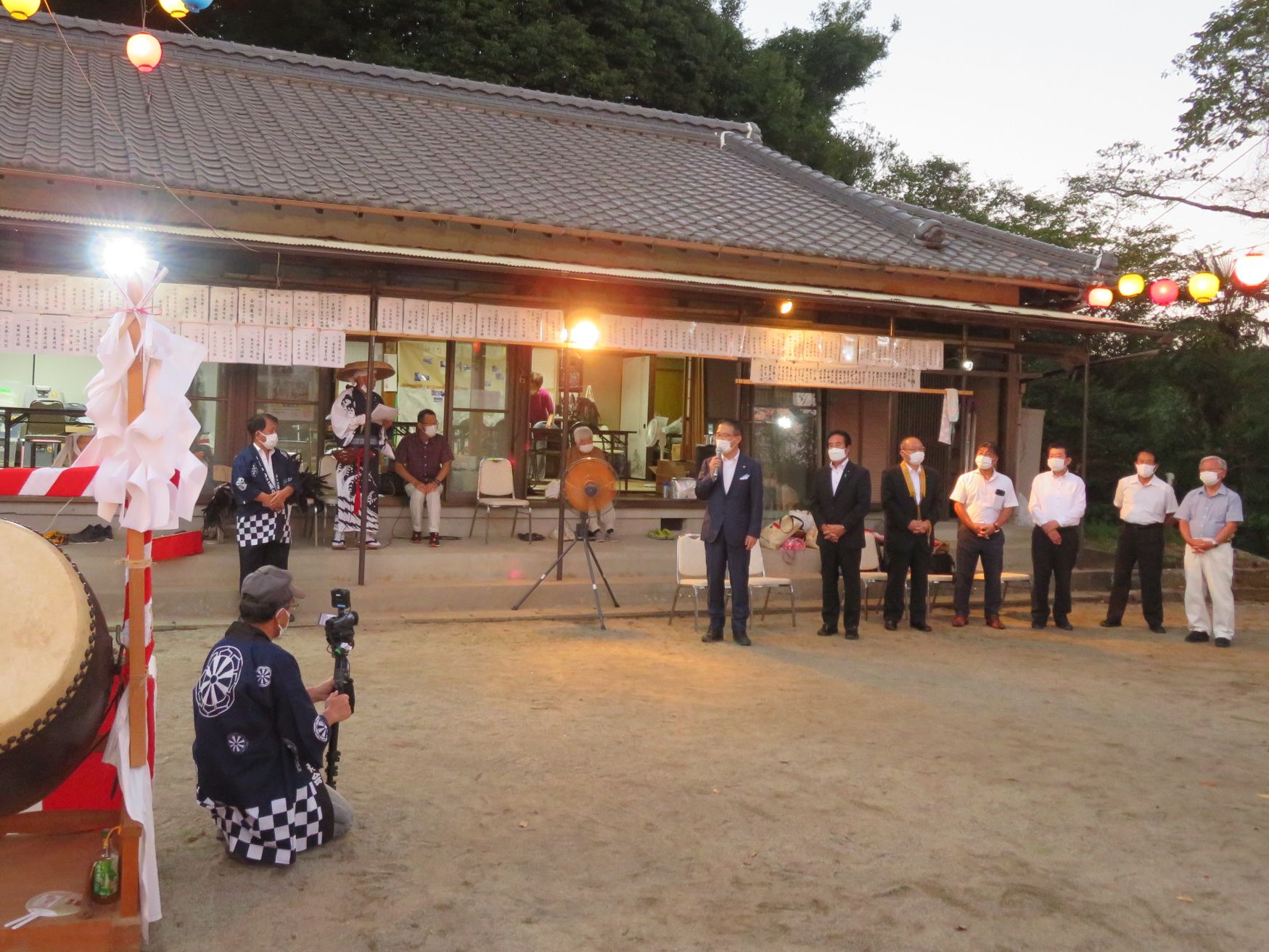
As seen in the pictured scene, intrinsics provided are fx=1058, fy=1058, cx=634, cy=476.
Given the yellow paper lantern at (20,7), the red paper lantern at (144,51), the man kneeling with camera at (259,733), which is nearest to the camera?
the man kneeling with camera at (259,733)

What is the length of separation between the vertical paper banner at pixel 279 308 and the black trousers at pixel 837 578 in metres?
5.49

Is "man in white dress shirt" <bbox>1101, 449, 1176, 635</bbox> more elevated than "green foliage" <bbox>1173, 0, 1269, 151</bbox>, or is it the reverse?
"green foliage" <bbox>1173, 0, 1269, 151</bbox>

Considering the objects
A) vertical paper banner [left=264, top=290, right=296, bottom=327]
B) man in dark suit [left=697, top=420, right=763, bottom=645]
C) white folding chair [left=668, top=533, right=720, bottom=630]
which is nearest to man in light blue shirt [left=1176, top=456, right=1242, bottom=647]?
man in dark suit [left=697, top=420, right=763, bottom=645]

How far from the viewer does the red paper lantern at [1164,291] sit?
13.1 meters

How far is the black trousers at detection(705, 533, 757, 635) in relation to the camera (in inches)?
373

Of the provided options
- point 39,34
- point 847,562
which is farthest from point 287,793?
point 39,34

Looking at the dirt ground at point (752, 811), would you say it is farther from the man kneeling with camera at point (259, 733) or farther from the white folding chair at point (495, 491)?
the white folding chair at point (495, 491)

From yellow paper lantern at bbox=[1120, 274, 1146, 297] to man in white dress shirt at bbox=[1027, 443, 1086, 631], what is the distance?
3.97 meters

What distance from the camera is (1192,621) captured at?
10.4 m

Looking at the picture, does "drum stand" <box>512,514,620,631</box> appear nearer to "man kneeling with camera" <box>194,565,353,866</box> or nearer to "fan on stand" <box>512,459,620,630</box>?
"fan on stand" <box>512,459,620,630</box>

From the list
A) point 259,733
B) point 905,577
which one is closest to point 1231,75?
point 905,577

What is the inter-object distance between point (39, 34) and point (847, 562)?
13.6 metres

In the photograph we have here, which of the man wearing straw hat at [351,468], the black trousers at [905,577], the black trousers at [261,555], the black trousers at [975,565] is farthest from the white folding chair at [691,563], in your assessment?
the black trousers at [261,555]

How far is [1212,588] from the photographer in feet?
33.7
